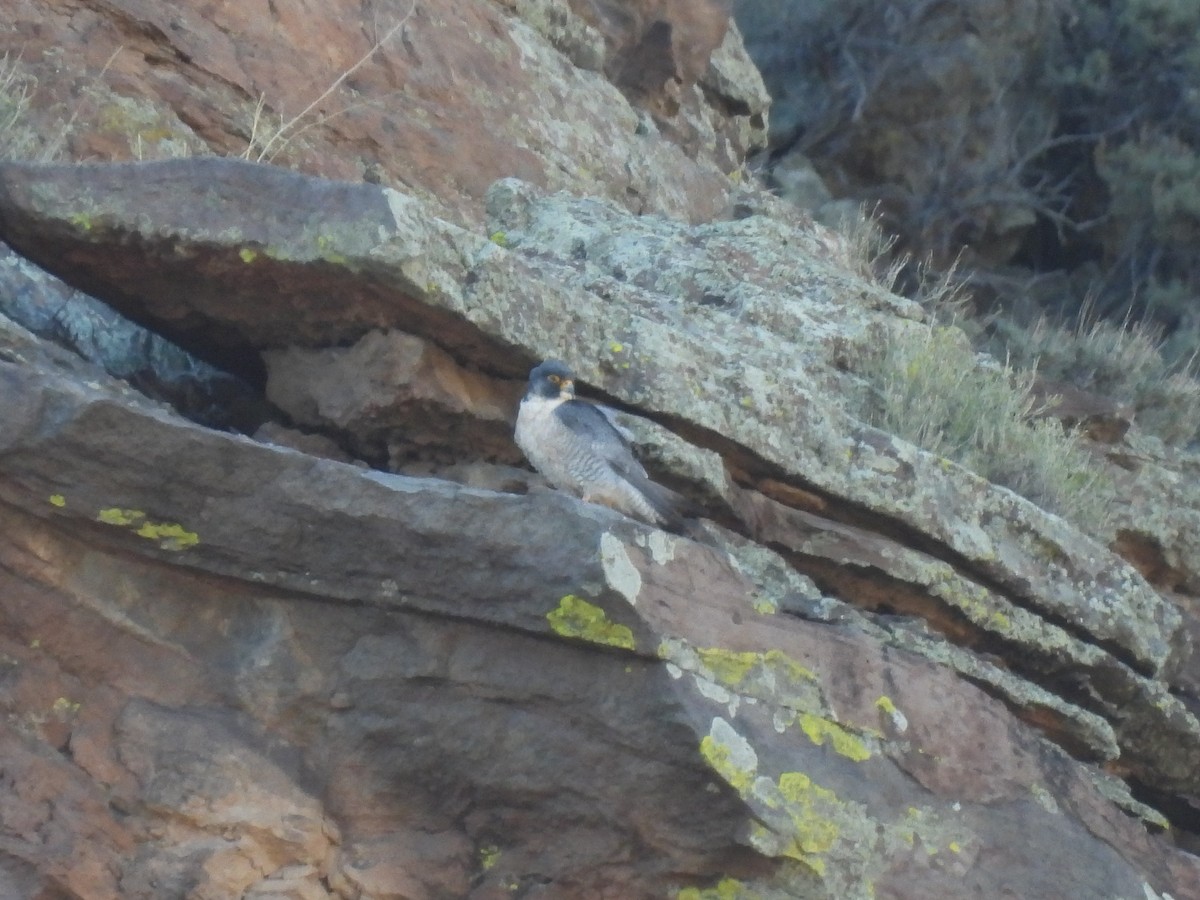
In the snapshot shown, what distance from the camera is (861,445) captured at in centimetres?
605

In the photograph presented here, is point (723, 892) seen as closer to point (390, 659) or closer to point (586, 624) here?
point (586, 624)

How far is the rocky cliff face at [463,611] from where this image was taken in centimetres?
439

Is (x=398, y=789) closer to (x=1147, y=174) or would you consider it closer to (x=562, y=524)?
(x=562, y=524)

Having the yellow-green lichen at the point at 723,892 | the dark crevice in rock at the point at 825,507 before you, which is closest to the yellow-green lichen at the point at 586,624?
the yellow-green lichen at the point at 723,892

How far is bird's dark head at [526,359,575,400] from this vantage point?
5114mm

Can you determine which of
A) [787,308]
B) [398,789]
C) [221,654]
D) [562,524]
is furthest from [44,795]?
[787,308]

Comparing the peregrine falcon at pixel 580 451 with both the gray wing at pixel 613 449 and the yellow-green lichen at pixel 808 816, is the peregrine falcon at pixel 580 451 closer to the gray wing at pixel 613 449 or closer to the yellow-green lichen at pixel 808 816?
the gray wing at pixel 613 449

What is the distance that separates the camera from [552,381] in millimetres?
5129

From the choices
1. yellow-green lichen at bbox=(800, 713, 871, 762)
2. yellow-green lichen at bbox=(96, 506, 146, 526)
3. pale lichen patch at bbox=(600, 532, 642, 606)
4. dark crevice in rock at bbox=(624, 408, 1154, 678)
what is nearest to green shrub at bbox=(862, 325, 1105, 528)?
dark crevice in rock at bbox=(624, 408, 1154, 678)

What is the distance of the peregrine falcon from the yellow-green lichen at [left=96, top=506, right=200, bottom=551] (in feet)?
3.77

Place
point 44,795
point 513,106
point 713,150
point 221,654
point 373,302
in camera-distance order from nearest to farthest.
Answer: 1. point 44,795
2. point 221,654
3. point 373,302
4. point 513,106
5. point 713,150

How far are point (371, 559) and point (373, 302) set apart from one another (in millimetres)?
1012

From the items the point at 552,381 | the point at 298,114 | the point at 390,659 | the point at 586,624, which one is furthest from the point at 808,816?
the point at 298,114

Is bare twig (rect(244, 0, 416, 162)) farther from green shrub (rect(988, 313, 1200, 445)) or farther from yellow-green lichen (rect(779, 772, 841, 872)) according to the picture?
green shrub (rect(988, 313, 1200, 445))
